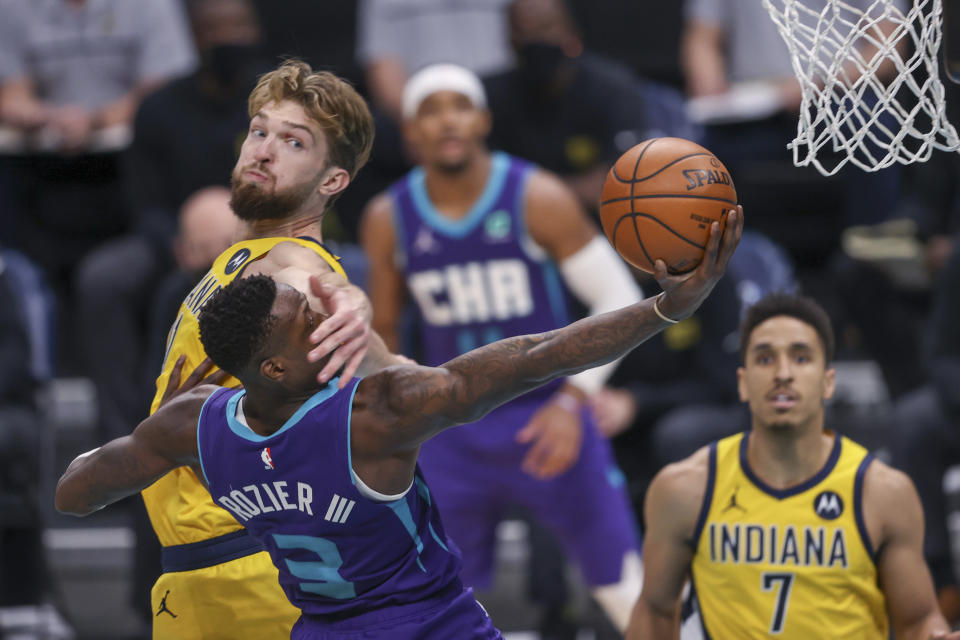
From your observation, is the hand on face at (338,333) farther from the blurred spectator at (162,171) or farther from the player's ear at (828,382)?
the blurred spectator at (162,171)

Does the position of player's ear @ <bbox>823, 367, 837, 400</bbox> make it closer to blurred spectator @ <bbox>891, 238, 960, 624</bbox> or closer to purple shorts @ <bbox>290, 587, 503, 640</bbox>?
purple shorts @ <bbox>290, 587, 503, 640</bbox>

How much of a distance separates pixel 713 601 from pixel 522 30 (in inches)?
139

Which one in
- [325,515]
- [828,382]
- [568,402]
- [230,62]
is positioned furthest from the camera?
[230,62]

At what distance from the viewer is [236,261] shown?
11.4 feet

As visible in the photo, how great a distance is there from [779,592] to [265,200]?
188cm

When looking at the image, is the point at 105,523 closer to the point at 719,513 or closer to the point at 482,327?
the point at 482,327

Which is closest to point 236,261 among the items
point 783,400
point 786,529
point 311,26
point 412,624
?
point 412,624

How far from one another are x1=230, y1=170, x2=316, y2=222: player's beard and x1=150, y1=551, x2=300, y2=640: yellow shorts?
0.84m

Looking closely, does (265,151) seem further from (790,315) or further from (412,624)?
(790,315)

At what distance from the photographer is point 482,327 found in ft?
19.1

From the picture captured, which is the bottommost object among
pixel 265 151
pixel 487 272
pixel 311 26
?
pixel 487 272

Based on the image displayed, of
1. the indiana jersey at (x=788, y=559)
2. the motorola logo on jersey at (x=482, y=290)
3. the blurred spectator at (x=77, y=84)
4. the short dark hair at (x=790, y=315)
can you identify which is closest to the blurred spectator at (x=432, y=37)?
the blurred spectator at (x=77, y=84)

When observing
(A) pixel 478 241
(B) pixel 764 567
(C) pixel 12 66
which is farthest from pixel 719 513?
(C) pixel 12 66

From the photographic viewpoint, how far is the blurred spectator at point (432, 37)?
772cm
